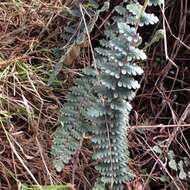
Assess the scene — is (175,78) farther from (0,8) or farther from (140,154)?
(0,8)

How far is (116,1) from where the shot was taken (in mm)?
1811

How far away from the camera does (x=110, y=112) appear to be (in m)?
1.47

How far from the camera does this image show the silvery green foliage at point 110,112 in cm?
144

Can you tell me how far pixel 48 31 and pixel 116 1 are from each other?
0.87ft

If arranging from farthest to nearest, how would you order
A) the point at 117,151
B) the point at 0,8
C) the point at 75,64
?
1. the point at 0,8
2. the point at 75,64
3. the point at 117,151

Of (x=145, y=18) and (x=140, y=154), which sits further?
(x=140, y=154)

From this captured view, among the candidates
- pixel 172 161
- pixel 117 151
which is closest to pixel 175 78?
pixel 172 161

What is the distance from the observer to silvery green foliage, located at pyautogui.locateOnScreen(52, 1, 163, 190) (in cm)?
144

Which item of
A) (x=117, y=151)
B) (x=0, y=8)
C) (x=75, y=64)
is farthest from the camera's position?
(x=0, y=8)

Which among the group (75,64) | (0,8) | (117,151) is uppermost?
(0,8)

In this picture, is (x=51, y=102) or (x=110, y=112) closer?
(x=110, y=112)

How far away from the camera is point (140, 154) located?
5.52 feet

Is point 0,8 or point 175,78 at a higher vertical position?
point 0,8

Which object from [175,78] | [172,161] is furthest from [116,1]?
[172,161]
